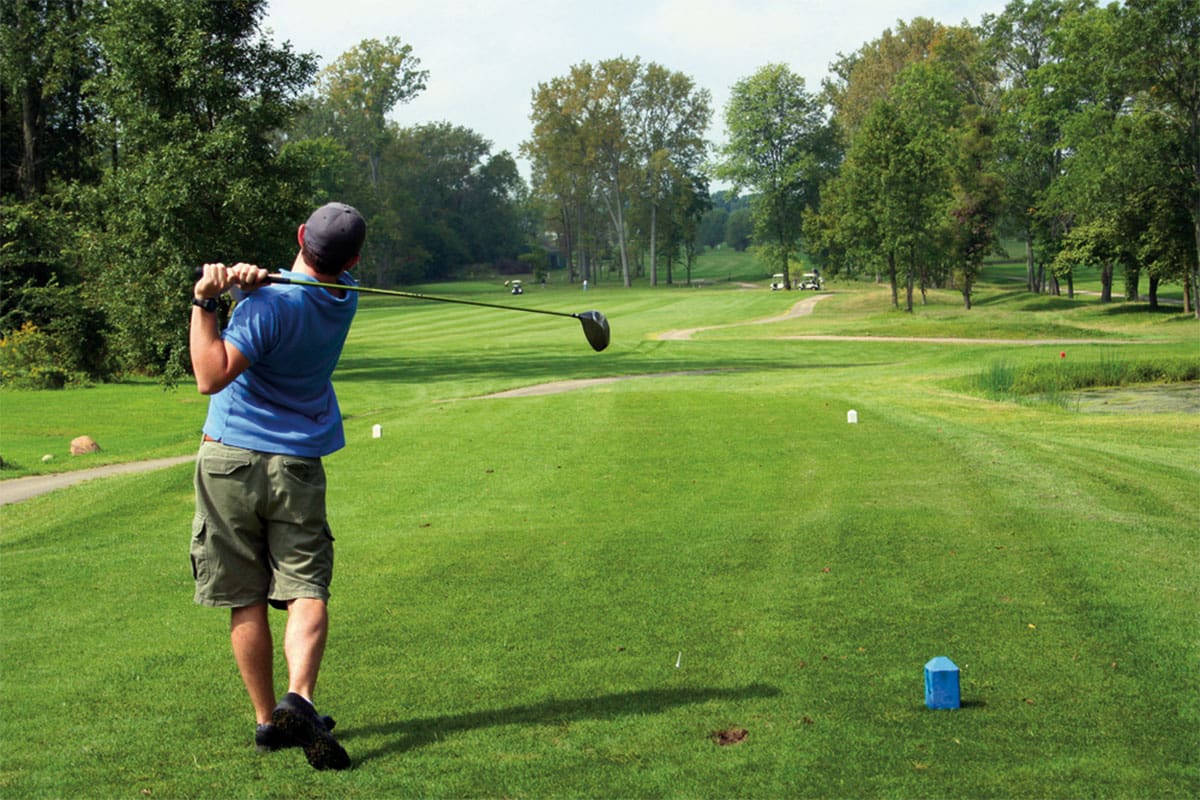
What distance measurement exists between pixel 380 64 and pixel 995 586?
300ft

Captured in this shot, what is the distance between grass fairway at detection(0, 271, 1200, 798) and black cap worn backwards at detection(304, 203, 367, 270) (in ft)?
6.46

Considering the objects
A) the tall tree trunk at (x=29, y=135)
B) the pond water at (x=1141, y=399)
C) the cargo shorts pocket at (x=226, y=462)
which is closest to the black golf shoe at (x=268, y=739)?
the cargo shorts pocket at (x=226, y=462)

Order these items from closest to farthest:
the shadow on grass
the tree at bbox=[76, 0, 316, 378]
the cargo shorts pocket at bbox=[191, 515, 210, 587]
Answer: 1. the cargo shorts pocket at bbox=[191, 515, 210, 587]
2. the tree at bbox=[76, 0, 316, 378]
3. the shadow on grass

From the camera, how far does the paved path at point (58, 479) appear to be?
12.3 m

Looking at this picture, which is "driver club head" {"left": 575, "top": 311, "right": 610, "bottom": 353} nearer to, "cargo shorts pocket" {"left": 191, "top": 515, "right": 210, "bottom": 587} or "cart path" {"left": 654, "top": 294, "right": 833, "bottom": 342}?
"cargo shorts pocket" {"left": 191, "top": 515, "right": 210, "bottom": 587}

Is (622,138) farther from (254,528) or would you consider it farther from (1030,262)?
(254,528)

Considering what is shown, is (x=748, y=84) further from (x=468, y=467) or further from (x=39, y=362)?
(x=468, y=467)

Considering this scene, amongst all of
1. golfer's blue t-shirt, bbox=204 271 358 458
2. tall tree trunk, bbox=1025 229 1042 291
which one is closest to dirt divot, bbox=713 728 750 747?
golfer's blue t-shirt, bbox=204 271 358 458

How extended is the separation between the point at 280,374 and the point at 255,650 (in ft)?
3.66

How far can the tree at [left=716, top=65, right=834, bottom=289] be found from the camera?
96.5 m

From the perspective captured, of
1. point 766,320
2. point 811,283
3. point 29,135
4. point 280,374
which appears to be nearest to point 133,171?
point 29,135

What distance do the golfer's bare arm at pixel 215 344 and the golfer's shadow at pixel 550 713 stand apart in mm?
1568

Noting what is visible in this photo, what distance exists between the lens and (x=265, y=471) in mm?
4449

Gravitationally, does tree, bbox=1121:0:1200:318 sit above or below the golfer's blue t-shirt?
above
